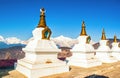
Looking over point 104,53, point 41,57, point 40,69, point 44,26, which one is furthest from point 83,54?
point 40,69

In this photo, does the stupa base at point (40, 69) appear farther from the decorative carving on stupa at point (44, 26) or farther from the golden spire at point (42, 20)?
the golden spire at point (42, 20)

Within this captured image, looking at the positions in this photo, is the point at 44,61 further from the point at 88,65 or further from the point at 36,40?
the point at 88,65

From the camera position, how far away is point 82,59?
17312mm

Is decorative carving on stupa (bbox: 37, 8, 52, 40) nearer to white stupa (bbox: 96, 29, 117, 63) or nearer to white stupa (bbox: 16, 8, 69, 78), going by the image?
white stupa (bbox: 16, 8, 69, 78)

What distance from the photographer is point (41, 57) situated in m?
12.7

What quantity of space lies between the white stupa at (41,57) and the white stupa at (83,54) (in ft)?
12.5

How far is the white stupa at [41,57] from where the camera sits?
461 inches

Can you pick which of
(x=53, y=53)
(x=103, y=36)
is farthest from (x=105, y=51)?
(x=53, y=53)

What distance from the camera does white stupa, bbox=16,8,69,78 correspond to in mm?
11719

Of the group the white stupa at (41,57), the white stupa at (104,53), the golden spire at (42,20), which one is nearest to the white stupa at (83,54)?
the white stupa at (104,53)

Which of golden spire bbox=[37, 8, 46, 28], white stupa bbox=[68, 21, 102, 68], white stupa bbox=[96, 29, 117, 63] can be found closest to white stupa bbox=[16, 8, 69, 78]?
golden spire bbox=[37, 8, 46, 28]

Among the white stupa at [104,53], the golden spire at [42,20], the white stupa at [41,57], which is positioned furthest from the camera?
the white stupa at [104,53]

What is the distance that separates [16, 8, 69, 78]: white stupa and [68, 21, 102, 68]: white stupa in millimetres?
3808

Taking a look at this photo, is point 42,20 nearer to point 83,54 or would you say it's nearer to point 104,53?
point 83,54
